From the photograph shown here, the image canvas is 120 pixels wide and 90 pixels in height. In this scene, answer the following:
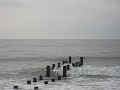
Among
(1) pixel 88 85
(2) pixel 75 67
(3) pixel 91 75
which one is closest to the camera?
(1) pixel 88 85

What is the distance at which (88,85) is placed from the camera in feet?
64.2

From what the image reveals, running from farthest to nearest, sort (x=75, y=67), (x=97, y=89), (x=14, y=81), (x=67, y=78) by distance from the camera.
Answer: (x=75, y=67) → (x=67, y=78) → (x=14, y=81) → (x=97, y=89)

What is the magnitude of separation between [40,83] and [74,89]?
10.4 feet

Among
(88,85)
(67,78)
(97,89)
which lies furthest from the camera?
(67,78)

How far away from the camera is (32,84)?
19.7 meters

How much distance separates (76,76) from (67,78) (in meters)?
1.66

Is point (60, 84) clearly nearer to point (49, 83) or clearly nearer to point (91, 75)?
point (49, 83)

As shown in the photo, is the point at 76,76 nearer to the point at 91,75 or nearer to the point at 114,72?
the point at 91,75

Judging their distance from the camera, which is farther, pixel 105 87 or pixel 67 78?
pixel 67 78

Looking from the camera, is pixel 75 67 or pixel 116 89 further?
pixel 75 67

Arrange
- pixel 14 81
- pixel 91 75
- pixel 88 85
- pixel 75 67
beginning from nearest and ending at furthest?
1. pixel 88 85
2. pixel 14 81
3. pixel 91 75
4. pixel 75 67

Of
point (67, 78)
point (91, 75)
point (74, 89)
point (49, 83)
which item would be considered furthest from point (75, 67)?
point (74, 89)

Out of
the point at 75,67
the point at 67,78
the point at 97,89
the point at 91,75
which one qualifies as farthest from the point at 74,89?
the point at 75,67

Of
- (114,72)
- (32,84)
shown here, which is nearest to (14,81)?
(32,84)
